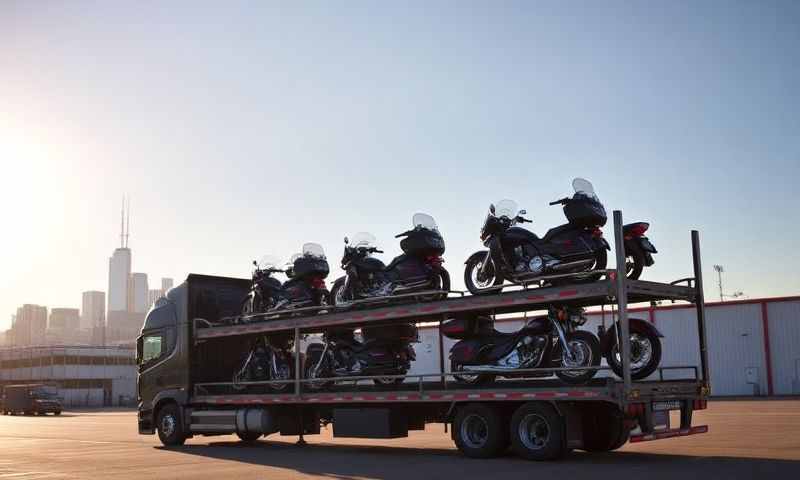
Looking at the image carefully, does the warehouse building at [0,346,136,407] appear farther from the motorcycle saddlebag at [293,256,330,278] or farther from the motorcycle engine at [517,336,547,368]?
the motorcycle engine at [517,336,547,368]

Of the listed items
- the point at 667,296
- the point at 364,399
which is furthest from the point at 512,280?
the point at 364,399

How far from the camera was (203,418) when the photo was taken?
18.8 m

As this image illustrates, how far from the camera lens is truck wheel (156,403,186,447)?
1922 centimetres

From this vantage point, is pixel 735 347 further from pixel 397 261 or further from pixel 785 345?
pixel 397 261

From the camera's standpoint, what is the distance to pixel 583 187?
14.0 metres

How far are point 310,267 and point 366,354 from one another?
107 inches

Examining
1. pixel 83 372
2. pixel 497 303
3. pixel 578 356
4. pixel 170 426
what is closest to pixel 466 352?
pixel 497 303

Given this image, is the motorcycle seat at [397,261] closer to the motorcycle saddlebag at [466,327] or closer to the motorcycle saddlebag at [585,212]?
the motorcycle saddlebag at [466,327]

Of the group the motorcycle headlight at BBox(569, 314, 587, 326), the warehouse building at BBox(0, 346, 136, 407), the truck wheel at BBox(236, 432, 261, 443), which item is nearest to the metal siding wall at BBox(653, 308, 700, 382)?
the truck wheel at BBox(236, 432, 261, 443)

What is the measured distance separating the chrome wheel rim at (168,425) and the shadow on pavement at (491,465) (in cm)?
267

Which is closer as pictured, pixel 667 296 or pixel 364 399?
pixel 667 296

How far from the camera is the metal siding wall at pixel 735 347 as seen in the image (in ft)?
129

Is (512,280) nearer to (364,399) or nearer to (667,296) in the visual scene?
(667,296)

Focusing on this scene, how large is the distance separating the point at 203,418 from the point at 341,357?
378 centimetres
